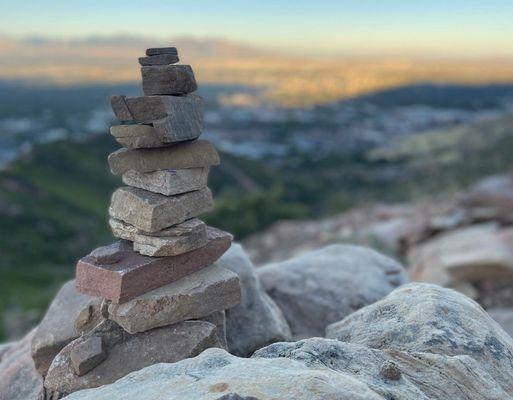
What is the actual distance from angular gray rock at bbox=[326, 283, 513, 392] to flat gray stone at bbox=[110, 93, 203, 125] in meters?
3.01

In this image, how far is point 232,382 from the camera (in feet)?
15.6

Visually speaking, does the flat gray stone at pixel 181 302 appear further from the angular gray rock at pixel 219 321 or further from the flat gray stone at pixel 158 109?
the flat gray stone at pixel 158 109

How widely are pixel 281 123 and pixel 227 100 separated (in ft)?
160

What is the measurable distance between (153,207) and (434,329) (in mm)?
3213

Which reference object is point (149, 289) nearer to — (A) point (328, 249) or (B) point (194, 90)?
(B) point (194, 90)

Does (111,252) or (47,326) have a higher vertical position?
(111,252)

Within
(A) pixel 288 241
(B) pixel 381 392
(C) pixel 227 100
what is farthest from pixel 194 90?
(C) pixel 227 100

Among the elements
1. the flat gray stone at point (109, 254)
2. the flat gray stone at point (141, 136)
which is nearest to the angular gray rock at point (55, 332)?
the flat gray stone at point (109, 254)

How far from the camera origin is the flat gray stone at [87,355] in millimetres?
6391

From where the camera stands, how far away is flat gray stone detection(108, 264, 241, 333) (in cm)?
657

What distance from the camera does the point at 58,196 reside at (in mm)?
64312

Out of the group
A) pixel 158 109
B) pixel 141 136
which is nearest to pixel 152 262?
pixel 141 136

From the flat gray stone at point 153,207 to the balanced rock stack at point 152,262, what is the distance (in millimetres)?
12

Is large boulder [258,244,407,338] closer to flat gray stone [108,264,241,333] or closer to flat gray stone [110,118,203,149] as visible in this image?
flat gray stone [108,264,241,333]
